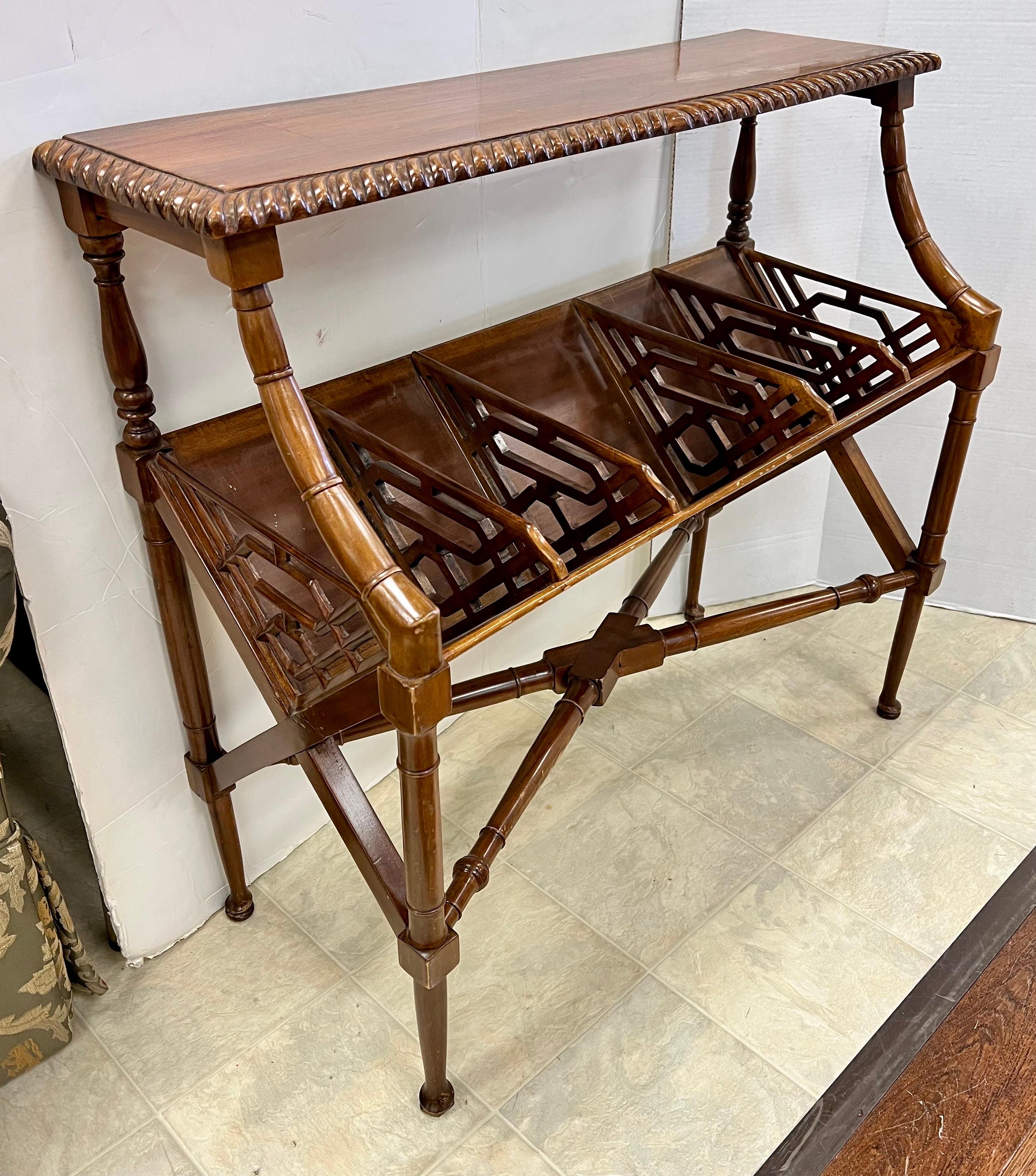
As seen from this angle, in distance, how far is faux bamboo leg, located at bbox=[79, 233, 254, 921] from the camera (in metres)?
1.17

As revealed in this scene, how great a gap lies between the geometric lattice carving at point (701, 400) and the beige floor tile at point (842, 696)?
28.4 inches

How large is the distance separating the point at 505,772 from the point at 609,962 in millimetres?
455

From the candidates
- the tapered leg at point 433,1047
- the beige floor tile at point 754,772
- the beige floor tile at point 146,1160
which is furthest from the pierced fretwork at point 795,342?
the beige floor tile at point 146,1160

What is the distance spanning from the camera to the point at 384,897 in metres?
1.33

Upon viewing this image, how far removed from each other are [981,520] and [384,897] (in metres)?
1.61

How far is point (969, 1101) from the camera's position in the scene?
149cm

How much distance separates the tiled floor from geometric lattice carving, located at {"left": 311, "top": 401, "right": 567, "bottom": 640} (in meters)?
0.67

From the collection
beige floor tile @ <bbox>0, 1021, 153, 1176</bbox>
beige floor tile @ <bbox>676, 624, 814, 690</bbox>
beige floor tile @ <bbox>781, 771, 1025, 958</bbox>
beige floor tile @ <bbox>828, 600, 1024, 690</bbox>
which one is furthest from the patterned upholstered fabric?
beige floor tile @ <bbox>828, 600, 1024, 690</bbox>

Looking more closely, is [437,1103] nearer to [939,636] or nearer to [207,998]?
[207,998]

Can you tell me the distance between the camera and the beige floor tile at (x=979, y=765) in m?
1.92

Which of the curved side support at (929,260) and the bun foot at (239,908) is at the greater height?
the curved side support at (929,260)

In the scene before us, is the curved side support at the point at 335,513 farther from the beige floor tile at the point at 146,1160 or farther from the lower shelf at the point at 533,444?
the beige floor tile at the point at 146,1160

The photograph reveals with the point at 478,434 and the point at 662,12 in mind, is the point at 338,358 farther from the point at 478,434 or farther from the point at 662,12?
the point at 662,12

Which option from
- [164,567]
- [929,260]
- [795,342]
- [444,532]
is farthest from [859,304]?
[164,567]
